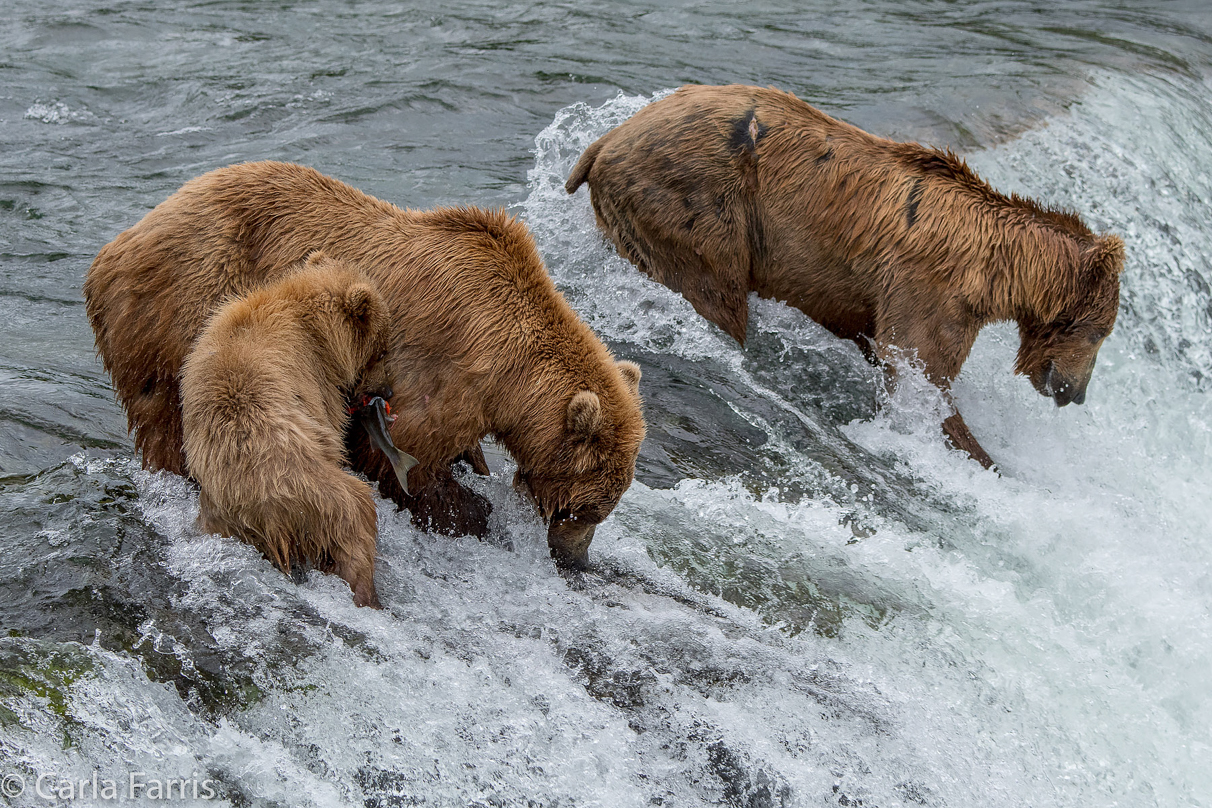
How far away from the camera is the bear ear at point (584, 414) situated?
443 centimetres

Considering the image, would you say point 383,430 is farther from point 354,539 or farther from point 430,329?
point 354,539

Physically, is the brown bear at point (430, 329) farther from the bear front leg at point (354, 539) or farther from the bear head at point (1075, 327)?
the bear head at point (1075, 327)

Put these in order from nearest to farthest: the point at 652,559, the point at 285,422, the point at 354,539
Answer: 1. the point at 285,422
2. the point at 354,539
3. the point at 652,559

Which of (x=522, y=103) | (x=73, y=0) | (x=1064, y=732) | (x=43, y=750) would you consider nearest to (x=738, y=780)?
(x=1064, y=732)

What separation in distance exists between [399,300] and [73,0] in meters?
9.73

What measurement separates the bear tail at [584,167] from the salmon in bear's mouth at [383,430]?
10.1 feet

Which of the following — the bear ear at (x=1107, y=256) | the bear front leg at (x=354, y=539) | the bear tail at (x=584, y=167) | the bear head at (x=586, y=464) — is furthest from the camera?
the bear tail at (x=584, y=167)

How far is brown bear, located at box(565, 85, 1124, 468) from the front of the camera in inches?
262

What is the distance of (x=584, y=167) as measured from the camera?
290 inches

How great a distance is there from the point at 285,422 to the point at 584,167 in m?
3.85

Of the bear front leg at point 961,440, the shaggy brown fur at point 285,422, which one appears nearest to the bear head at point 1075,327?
the bear front leg at point 961,440

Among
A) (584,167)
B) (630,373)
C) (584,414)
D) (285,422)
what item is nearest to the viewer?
(285,422)

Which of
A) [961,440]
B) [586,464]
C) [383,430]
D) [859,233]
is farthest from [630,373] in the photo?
[961,440]

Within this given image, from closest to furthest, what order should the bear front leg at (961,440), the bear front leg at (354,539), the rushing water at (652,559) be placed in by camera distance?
the rushing water at (652,559), the bear front leg at (354,539), the bear front leg at (961,440)
